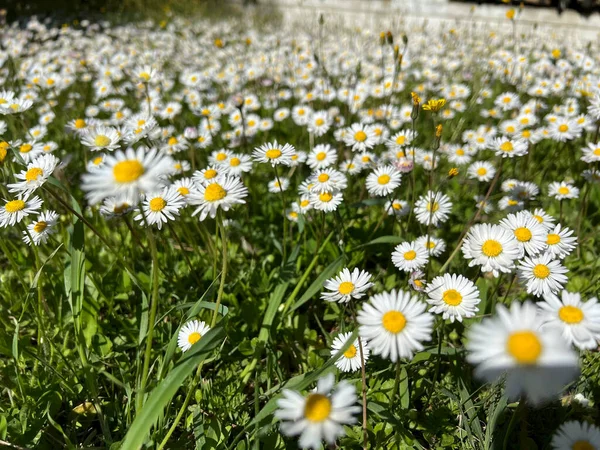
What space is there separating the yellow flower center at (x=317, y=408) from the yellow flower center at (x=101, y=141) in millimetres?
1329

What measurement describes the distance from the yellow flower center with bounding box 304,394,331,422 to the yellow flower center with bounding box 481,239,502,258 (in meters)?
0.76

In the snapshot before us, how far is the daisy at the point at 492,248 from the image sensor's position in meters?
1.30

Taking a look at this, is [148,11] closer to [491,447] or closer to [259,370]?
[259,370]

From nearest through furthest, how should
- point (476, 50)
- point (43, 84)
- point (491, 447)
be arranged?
point (491, 447)
point (43, 84)
point (476, 50)

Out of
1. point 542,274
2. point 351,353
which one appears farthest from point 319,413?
point 542,274

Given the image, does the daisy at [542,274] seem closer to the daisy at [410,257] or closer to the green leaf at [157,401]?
the daisy at [410,257]

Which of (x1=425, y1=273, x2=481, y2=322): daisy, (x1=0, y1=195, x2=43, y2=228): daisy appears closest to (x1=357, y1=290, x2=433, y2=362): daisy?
(x1=425, y1=273, x2=481, y2=322): daisy

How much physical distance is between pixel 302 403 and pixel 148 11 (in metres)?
9.06

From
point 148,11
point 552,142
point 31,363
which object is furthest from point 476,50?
point 148,11

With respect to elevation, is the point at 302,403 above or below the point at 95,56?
below

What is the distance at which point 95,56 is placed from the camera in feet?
16.1

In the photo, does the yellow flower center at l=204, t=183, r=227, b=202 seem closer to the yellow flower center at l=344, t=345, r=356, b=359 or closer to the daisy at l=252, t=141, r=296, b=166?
the daisy at l=252, t=141, r=296, b=166

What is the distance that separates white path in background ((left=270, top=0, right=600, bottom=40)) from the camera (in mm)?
6891

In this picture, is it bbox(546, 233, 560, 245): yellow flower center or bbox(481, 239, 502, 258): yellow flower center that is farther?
bbox(546, 233, 560, 245): yellow flower center
